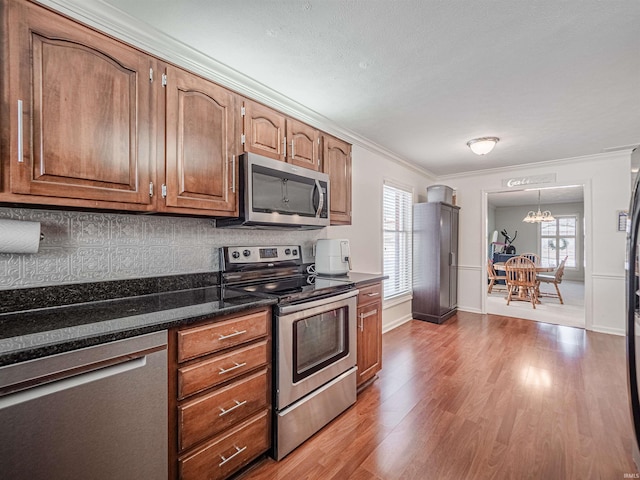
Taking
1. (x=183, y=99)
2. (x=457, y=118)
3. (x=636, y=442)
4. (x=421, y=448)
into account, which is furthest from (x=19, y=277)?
(x=457, y=118)

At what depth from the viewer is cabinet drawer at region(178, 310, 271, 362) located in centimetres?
136

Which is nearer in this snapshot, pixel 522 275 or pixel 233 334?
pixel 233 334

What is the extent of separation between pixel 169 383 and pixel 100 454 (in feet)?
1.00

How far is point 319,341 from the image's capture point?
2029 millimetres

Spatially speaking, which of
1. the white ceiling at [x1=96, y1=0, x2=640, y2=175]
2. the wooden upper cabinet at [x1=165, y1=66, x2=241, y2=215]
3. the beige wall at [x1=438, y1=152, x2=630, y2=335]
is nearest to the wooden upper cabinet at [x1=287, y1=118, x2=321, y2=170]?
the white ceiling at [x1=96, y1=0, x2=640, y2=175]

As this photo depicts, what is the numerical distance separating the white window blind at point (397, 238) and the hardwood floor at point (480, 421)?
1115 mm

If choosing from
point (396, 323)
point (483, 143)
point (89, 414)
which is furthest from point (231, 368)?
point (483, 143)

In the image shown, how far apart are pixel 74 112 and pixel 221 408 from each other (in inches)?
59.7

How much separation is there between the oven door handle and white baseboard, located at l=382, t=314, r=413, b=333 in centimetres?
210

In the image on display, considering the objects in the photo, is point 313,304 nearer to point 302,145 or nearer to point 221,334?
point 221,334

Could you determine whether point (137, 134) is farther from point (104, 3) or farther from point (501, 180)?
point (501, 180)

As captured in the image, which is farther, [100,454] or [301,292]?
[301,292]

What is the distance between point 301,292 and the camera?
6.19ft

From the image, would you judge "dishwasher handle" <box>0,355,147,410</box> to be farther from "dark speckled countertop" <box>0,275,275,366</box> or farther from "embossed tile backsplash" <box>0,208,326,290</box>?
"embossed tile backsplash" <box>0,208,326,290</box>
